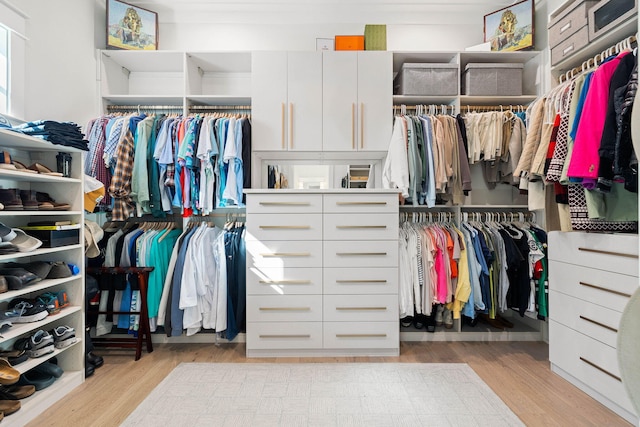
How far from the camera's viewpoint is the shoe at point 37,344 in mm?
1714

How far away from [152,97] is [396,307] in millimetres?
2562

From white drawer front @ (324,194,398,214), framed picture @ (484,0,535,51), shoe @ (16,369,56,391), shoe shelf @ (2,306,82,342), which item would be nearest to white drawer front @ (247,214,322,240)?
white drawer front @ (324,194,398,214)

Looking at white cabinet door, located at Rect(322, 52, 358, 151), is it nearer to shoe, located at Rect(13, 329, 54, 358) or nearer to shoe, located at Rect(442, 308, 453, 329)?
shoe, located at Rect(442, 308, 453, 329)

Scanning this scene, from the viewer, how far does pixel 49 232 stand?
1.80m

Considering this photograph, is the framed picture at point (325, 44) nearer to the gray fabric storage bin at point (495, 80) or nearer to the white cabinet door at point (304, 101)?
the white cabinet door at point (304, 101)

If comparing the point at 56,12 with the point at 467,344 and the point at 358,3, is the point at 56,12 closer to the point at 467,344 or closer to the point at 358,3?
the point at 358,3

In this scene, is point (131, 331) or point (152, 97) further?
point (152, 97)

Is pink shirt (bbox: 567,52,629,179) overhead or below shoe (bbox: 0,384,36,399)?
overhead

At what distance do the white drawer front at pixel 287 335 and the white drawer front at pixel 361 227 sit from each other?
2.13 feet

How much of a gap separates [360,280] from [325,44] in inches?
78.5

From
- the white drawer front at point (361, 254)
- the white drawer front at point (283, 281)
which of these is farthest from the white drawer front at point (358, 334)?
the white drawer front at point (361, 254)

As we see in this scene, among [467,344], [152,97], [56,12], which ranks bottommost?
[467,344]

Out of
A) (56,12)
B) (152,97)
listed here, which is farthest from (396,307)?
(56,12)

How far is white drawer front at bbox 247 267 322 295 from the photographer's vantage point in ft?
7.61
